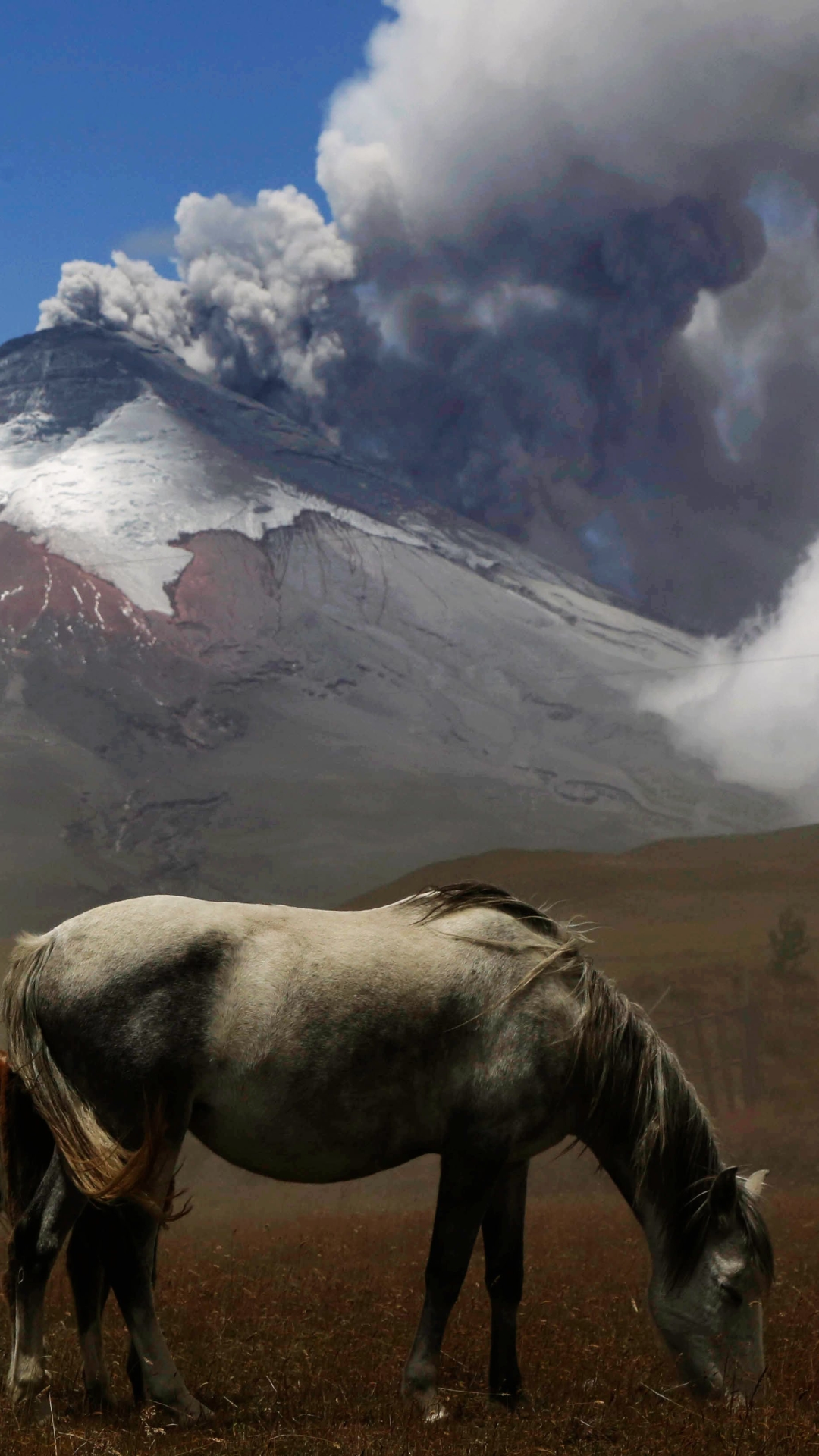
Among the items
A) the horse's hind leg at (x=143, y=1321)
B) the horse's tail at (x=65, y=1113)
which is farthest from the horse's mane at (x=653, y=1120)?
the horse's hind leg at (x=143, y=1321)

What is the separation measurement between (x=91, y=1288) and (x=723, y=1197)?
3005 mm

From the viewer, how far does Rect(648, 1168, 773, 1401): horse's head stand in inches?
243

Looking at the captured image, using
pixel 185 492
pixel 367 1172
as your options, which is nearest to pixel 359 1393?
pixel 367 1172

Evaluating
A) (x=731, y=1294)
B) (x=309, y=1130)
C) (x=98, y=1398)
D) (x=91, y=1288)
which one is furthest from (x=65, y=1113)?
(x=731, y=1294)

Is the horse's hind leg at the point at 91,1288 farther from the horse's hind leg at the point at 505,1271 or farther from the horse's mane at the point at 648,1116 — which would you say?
the horse's mane at the point at 648,1116

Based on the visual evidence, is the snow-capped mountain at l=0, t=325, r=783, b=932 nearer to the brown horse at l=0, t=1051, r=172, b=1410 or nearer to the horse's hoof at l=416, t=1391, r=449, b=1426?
the brown horse at l=0, t=1051, r=172, b=1410

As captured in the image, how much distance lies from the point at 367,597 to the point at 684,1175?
60130 millimetres

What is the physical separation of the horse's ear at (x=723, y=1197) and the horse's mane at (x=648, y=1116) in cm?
4

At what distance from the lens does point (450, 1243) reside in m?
6.16

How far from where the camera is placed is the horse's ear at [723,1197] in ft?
20.2

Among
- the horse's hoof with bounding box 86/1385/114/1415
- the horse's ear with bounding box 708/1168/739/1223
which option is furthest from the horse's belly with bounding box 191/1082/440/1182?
the horse's ear with bounding box 708/1168/739/1223

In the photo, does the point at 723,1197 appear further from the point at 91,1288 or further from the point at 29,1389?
the point at 29,1389

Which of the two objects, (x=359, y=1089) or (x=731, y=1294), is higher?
(x=359, y=1089)

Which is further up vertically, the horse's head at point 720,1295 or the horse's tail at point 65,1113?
the horse's tail at point 65,1113
